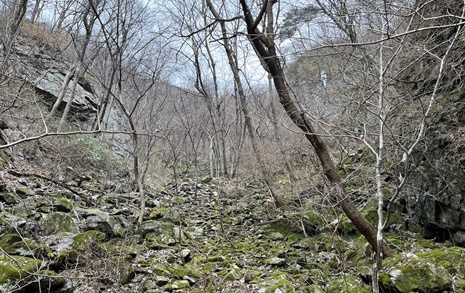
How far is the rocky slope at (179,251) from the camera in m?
3.53

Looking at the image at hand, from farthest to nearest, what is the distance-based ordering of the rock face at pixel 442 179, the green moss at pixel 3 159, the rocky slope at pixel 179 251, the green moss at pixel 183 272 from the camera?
the green moss at pixel 3 159
the green moss at pixel 183 272
the rock face at pixel 442 179
the rocky slope at pixel 179 251

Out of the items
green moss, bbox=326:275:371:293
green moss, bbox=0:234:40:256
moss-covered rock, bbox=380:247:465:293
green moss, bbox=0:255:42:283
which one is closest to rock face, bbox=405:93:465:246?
moss-covered rock, bbox=380:247:465:293

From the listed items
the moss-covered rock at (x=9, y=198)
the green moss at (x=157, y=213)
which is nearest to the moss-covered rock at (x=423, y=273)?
the green moss at (x=157, y=213)

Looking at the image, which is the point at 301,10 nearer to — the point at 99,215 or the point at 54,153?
the point at 99,215

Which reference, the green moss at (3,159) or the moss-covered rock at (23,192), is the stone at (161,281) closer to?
the moss-covered rock at (23,192)

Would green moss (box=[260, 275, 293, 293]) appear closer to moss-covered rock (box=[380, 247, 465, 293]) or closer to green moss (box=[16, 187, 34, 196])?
moss-covered rock (box=[380, 247, 465, 293])

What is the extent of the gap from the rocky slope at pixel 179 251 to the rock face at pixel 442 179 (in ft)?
1.18

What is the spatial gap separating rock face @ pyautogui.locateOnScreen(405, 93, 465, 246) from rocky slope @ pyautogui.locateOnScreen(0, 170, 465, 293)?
36 centimetres

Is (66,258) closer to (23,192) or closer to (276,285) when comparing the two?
(23,192)

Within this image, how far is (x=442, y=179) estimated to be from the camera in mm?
4785

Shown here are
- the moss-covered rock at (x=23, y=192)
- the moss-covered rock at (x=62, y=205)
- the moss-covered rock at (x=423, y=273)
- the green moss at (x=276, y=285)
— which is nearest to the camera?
the moss-covered rock at (x=423, y=273)

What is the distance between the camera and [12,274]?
332cm

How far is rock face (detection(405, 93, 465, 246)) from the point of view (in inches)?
178

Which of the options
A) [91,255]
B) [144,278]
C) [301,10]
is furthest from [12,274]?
[301,10]
